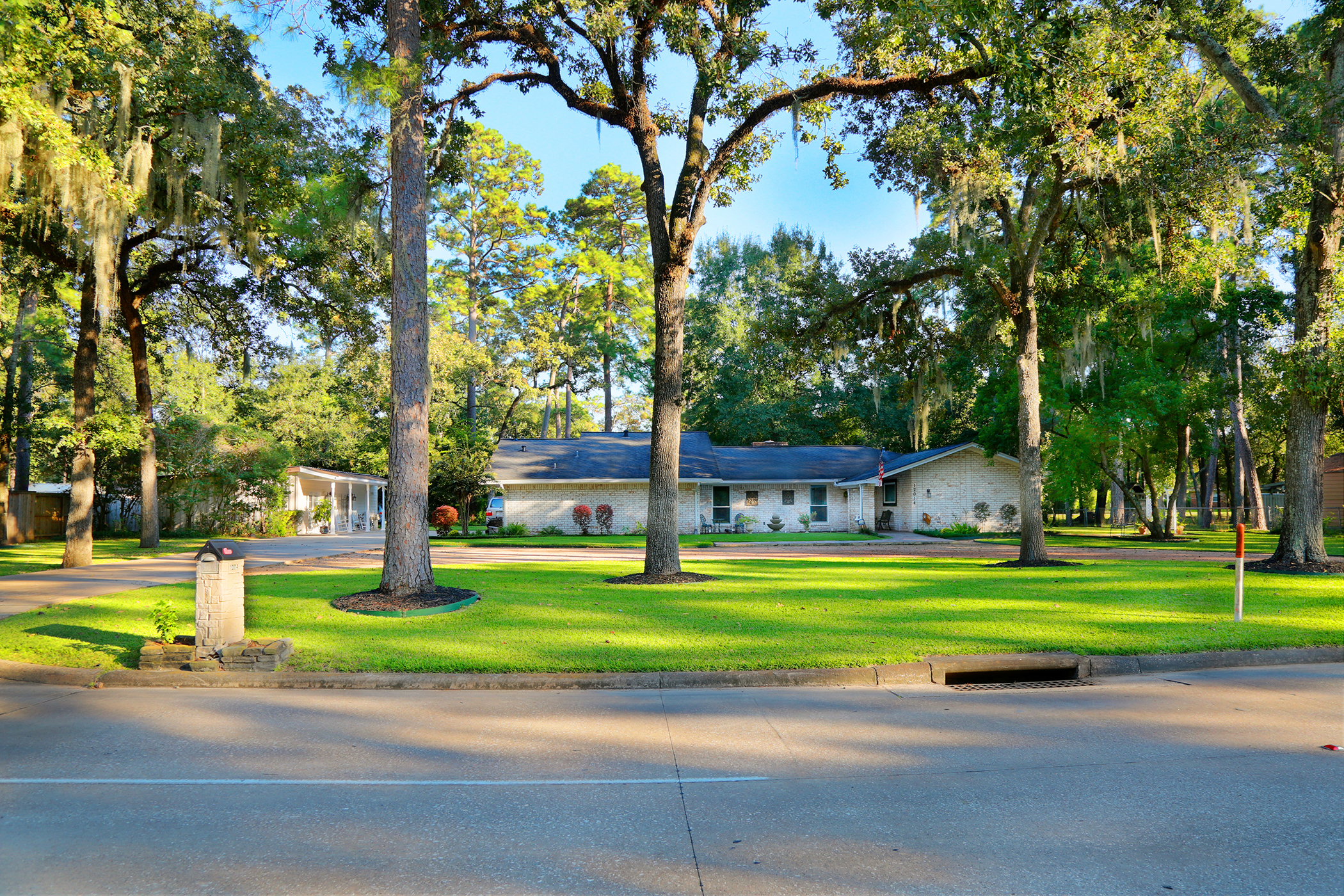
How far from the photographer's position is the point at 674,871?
3.40 metres

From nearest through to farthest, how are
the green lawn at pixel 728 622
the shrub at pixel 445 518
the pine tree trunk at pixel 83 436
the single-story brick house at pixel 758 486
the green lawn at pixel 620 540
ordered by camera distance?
the green lawn at pixel 728 622, the pine tree trunk at pixel 83 436, the green lawn at pixel 620 540, the shrub at pixel 445 518, the single-story brick house at pixel 758 486

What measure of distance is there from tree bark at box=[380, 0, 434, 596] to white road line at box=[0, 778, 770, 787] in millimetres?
5779

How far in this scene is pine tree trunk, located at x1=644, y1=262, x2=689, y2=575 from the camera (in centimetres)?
1373

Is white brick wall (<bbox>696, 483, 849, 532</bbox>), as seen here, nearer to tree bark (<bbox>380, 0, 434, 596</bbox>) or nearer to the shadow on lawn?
tree bark (<bbox>380, 0, 434, 596</bbox>)

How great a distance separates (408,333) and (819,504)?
26.6 meters

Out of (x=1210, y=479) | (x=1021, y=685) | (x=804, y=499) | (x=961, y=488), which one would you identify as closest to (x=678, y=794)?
(x=1021, y=685)

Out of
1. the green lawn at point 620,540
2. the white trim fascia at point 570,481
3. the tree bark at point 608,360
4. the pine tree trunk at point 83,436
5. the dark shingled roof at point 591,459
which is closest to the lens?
the pine tree trunk at point 83,436

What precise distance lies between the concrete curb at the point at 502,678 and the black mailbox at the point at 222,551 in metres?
1.12

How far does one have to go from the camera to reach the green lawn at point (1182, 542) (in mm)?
22688

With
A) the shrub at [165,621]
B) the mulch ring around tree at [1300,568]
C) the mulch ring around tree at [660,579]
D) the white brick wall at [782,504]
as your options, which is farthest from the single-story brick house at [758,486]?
the shrub at [165,621]

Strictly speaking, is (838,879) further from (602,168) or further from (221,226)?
(602,168)

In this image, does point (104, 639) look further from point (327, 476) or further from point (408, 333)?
point (327, 476)

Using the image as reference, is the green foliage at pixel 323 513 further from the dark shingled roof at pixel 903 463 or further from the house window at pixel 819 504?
the dark shingled roof at pixel 903 463

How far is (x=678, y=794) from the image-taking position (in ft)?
14.3
